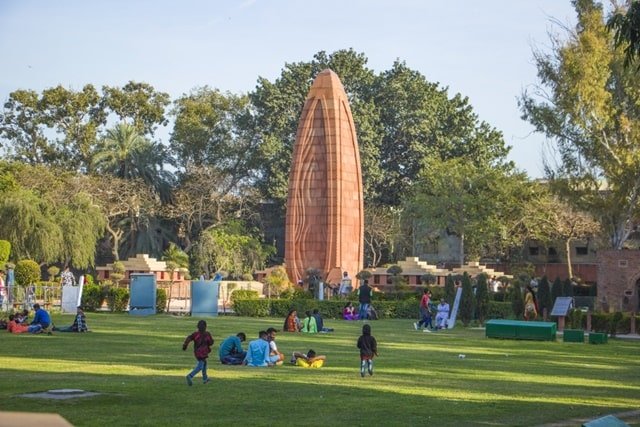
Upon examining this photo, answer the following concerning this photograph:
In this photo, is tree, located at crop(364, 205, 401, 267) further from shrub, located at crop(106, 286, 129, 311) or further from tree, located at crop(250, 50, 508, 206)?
shrub, located at crop(106, 286, 129, 311)

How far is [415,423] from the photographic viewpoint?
14.3 metres

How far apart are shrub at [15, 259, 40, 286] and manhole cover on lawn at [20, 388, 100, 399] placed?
94.0 ft

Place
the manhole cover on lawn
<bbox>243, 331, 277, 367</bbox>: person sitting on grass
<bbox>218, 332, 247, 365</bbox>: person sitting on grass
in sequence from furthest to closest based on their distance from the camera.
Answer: <bbox>218, 332, 247, 365</bbox>: person sitting on grass, <bbox>243, 331, 277, 367</bbox>: person sitting on grass, the manhole cover on lawn

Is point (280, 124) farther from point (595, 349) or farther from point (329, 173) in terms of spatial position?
point (595, 349)

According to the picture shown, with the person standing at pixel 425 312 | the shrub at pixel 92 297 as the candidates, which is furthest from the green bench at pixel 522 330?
the shrub at pixel 92 297

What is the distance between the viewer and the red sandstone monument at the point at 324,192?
2163 inches

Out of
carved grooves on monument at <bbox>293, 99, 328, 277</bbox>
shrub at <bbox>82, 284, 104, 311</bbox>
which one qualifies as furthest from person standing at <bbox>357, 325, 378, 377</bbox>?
carved grooves on monument at <bbox>293, 99, 328, 277</bbox>

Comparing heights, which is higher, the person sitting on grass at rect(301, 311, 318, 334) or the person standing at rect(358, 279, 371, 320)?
the person standing at rect(358, 279, 371, 320)

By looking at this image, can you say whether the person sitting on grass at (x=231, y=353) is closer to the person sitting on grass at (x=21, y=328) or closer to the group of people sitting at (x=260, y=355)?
the group of people sitting at (x=260, y=355)

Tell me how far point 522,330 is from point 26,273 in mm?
21118

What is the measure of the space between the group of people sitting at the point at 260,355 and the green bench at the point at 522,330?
11.8 m

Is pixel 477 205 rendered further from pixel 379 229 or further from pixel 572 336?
pixel 572 336

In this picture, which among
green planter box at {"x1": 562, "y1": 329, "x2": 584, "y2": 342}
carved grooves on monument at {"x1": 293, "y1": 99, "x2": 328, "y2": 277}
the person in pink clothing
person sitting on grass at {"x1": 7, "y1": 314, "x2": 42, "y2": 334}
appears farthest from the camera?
carved grooves on monument at {"x1": 293, "y1": 99, "x2": 328, "y2": 277}

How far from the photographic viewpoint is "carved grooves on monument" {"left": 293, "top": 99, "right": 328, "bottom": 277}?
5525 cm
